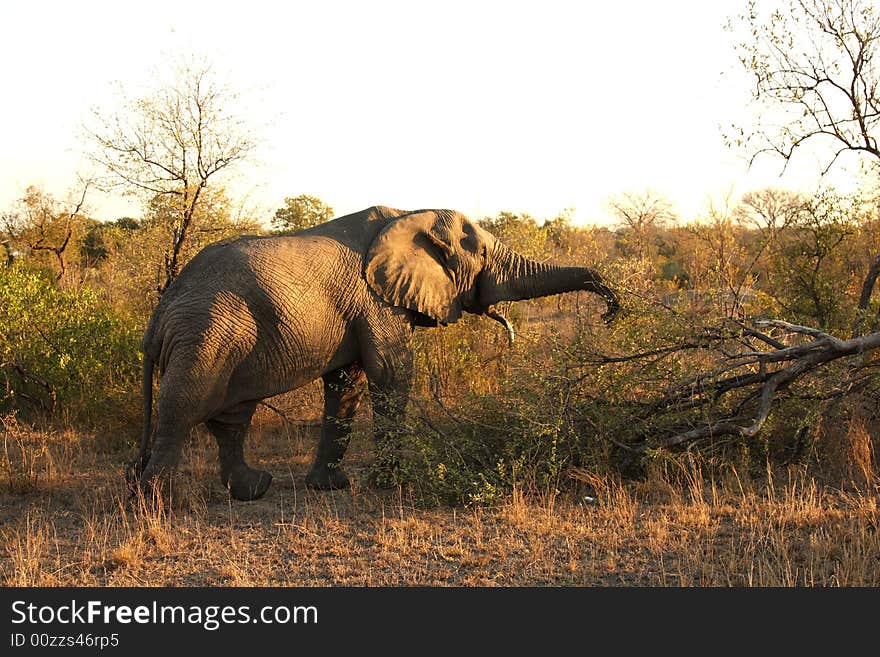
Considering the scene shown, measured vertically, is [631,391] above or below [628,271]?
below

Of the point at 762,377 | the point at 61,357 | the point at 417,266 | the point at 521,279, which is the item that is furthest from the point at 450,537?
the point at 61,357

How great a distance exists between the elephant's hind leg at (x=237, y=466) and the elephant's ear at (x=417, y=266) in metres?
1.60

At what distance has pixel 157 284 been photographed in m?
11.0

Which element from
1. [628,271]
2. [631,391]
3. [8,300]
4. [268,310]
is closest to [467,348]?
[628,271]

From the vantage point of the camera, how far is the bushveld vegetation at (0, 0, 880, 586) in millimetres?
5422

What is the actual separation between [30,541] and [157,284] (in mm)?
5516

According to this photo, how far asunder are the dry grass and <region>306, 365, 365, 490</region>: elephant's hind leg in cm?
22

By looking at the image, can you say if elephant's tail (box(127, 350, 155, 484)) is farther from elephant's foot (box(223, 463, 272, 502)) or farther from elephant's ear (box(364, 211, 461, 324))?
elephant's ear (box(364, 211, 461, 324))

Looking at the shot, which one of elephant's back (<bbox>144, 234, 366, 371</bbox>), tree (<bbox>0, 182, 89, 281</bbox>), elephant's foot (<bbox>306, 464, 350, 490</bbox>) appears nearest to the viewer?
elephant's back (<bbox>144, 234, 366, 371</bbox>)

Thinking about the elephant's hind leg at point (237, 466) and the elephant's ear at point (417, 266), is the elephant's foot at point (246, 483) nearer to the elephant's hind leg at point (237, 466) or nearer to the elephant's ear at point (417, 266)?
the elephant's hind leg at point (237, 466)

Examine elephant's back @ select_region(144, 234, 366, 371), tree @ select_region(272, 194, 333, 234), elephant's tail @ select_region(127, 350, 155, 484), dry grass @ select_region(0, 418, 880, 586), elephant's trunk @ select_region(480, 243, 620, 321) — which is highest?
tree @ select_region(272, 194, 333, 234)

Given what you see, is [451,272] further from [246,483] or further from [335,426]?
[246,483]

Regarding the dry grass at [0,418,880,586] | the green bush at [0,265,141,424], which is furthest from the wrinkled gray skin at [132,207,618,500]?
the green bush at [0,265,141,424]

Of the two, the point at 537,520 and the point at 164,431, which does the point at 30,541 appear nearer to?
the point at 164,431
